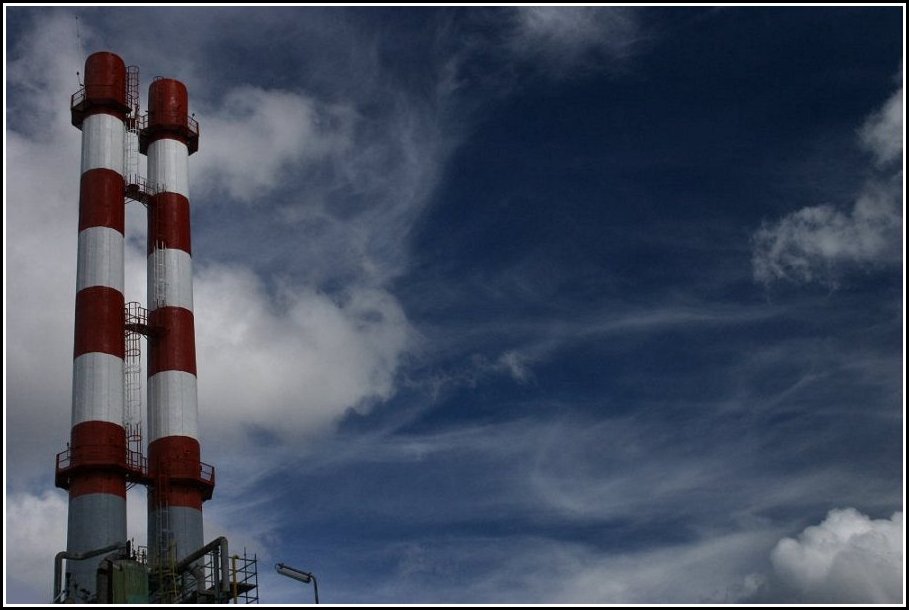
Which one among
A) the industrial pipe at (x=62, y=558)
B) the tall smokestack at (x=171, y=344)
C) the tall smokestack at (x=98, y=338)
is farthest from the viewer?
the tall smokestack at (x=171, y=344)

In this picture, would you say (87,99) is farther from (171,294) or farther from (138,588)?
(138,588)

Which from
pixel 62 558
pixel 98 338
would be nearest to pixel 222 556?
pixel 62 558

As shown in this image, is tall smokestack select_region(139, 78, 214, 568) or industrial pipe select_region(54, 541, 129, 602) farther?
tall smokestack select_region(139, 78, 214, 568)

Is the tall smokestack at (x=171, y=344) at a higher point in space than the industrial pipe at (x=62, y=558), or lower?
higher

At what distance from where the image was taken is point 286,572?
4591 cm

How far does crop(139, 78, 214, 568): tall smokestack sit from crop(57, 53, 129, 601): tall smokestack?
204cm

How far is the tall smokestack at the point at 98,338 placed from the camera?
176 feet

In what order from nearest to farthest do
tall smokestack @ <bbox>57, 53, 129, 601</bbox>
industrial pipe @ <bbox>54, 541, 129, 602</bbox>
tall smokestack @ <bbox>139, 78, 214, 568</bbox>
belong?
1. industrial pipe @ <bbox>54, 541, 129, 602</bbox>
2. tall smokestack @ <bbox>57, 53, 129, 601</bbox>
3. tall smokestack @ <bbox>139, 78, 214, 568</bbox>

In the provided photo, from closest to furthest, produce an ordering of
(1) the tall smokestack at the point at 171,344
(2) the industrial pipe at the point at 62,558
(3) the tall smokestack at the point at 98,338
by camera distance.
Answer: (2) the industrial pipe at the point at 62,558, (3) the tall smokestack at the point at 98,338, (1) the tall smokestack at the point at 171,344

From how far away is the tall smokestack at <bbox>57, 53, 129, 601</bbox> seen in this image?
176 feet

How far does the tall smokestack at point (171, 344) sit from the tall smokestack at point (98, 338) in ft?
6.70

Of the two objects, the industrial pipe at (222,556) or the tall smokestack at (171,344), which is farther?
the tall smokestack at (171,344)

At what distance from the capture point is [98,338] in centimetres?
5697

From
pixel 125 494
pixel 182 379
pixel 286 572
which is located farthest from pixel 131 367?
pixel 286 572
